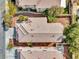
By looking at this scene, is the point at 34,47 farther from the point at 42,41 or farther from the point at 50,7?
the point at 50,7

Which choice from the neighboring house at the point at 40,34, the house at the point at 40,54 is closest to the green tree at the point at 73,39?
the neighboring house at the point at 40,34

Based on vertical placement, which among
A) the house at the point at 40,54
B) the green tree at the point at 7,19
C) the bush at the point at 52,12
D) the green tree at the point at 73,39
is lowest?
the house at the point at 40,54

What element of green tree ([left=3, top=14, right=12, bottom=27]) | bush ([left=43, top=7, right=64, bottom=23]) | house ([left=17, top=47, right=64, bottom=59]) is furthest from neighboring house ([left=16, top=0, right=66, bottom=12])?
house ([left=17, top=47, right=64, bottom=59])

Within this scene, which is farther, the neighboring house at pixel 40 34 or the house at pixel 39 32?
the house at pixel 39 32

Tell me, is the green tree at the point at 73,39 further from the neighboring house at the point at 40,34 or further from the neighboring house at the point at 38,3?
the neighboring house at the point at 38,3

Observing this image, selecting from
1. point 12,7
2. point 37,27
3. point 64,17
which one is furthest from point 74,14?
point 12,7
